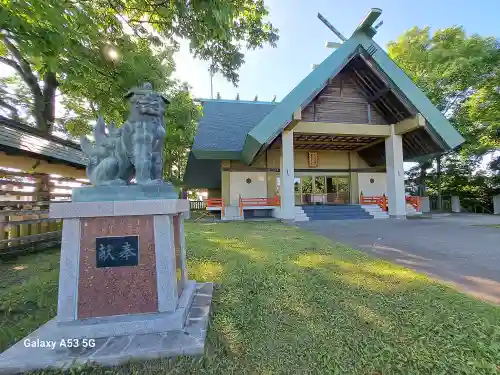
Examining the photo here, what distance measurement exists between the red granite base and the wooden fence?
4594mm

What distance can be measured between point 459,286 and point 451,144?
28.9 feet

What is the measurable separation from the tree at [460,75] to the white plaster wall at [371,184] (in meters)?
2.30

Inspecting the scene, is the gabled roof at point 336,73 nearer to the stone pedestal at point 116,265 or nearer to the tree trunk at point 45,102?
the stone pedestal at point 116,265

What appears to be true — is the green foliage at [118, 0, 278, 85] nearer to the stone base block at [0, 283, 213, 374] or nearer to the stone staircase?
the stone base block at [0, 283, 213, 374]

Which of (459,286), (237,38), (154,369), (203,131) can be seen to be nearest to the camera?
(154,369)

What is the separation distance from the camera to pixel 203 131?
13508 millimetres

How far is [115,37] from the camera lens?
4.71 metres

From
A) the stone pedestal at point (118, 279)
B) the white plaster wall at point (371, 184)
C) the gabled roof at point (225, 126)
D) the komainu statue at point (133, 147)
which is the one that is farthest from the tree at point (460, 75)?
the stone pedestal at point (118, 279)

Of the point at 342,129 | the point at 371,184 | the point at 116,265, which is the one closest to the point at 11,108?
the point at 116,265

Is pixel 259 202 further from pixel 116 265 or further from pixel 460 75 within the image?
pixel 460 75

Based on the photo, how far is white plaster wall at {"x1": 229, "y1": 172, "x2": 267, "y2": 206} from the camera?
13.0 metres

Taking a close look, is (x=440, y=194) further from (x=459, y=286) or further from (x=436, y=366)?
(x=436, y=366)

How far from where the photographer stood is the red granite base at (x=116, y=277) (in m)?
2.11

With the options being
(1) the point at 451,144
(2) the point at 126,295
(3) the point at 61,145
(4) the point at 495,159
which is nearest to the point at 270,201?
(1) the point at 451,144
